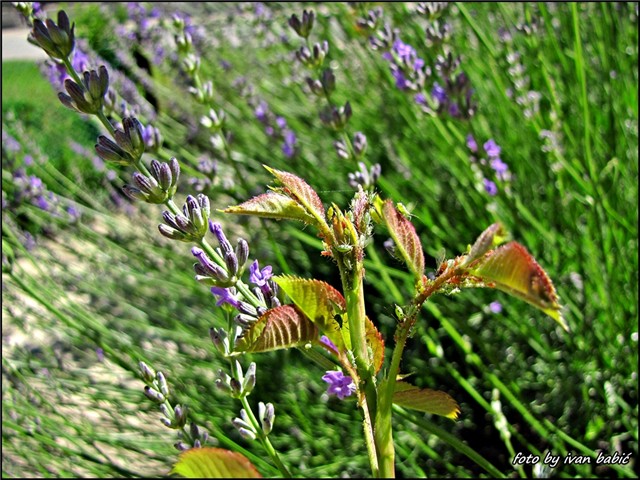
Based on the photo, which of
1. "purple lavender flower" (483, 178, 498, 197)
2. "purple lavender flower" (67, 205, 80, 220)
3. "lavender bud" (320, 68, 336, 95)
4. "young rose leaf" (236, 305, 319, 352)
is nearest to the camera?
"young rose leaf" (236, 305, 319, 352)

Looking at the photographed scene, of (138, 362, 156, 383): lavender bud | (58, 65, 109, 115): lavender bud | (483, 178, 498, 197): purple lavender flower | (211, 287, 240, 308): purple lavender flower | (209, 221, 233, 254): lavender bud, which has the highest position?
(58, 65, 109, 115): lavender bud

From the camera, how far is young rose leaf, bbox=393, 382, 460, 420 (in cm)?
57

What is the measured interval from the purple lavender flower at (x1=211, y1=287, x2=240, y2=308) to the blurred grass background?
0.58 metres

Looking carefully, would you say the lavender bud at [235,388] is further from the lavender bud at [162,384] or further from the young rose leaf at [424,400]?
the young rose leaf at [424,400]

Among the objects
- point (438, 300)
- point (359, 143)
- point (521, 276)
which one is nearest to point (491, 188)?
point (438, 300)

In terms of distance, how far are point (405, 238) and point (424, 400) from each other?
0.48 feet

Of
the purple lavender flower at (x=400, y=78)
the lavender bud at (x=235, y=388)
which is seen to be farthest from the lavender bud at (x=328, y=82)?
Result: the lavender bud at (x=235, y=388)

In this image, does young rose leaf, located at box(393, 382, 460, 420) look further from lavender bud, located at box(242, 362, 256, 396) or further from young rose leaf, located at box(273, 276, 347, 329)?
lavender bud, located at box(242, 362, 256, 396)

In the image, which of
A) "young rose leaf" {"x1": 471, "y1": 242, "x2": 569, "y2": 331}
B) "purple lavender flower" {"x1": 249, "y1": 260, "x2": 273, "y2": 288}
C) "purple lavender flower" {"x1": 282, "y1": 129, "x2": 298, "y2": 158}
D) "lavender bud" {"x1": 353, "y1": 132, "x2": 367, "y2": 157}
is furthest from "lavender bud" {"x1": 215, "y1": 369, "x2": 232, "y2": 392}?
"purple lavender flower" {"x1": 282, "y1": 129, "x2": 298, "y2": 158}

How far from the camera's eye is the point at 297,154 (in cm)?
209

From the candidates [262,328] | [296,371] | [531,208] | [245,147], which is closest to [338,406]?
[296,371]

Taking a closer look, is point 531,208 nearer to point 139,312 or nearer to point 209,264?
point 139,312

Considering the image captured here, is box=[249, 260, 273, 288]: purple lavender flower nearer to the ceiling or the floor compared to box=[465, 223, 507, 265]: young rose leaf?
nearer to the ceiling

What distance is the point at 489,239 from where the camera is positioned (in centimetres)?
47
